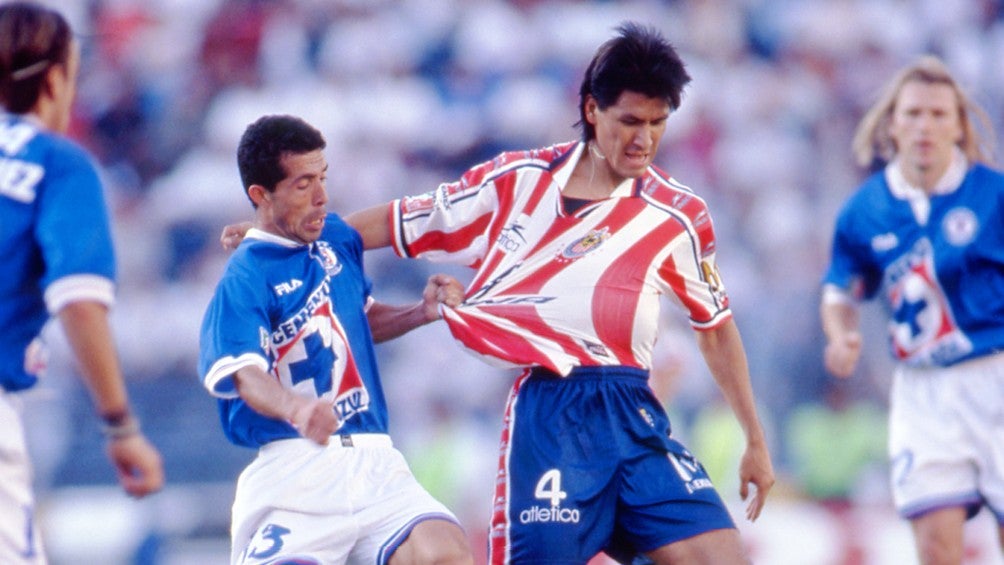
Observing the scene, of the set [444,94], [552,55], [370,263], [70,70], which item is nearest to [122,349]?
[370,263]

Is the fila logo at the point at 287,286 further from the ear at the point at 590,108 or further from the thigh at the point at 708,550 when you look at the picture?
the thigh at the point at 708,550

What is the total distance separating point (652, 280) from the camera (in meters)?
5.74

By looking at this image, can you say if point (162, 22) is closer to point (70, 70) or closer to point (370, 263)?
point (370, 263)

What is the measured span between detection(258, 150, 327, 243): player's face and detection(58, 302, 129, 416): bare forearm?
112 cm

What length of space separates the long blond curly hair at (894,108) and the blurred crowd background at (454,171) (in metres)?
2.69

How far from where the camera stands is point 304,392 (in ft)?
17.7

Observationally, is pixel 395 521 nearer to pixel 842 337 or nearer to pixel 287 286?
pixel 287 286

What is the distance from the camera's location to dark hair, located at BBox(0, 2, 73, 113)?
4.61 meters

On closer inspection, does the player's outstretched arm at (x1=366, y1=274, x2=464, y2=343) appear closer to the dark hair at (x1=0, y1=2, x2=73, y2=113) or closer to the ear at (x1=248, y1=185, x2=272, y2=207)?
the ear at (x1=248, y1=185, x2=272, y2=207)

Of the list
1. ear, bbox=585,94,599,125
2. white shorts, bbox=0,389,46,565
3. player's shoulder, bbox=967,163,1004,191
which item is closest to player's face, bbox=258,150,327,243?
ear, bbox=585,94,599,125

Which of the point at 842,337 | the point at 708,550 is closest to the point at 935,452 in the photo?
the point at 842,337

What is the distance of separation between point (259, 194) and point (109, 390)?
1.25 metres

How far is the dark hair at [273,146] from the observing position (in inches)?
214

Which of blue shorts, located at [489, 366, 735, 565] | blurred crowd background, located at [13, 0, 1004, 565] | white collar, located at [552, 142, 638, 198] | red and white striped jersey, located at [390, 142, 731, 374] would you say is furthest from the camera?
blurred crowd background, located at [13, 0, 1004, 565]
